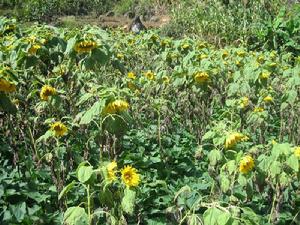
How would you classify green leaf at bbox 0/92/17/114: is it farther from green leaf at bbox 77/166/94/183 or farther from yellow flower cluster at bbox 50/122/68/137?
green leaf at bbox 77/166/94/183

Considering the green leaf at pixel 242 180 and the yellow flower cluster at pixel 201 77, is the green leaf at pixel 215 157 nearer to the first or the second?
the green leaf at pixel 242 180

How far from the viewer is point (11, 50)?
2971 mm

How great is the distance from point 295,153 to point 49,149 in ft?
4.51

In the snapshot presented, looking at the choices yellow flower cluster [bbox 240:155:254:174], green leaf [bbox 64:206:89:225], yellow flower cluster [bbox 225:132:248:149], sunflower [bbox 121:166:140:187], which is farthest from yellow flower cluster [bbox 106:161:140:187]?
yellow flower cluster [bbox 225:132:248:149]

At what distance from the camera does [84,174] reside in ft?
5.62

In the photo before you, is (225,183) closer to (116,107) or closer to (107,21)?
(116,107)

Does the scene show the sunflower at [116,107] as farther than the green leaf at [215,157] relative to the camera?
No

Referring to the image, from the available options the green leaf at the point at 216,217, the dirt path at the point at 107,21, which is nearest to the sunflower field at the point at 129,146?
the green leaf at the point at 216,217

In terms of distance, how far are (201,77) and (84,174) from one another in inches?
70.0

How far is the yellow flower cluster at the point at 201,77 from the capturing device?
333cm

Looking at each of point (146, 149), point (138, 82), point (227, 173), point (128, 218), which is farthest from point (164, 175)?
point (138, 82)

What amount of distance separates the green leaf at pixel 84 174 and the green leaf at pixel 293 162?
853mm

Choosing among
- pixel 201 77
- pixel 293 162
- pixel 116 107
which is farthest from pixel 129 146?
pixel 293 162

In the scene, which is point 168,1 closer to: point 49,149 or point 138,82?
point 138,82
